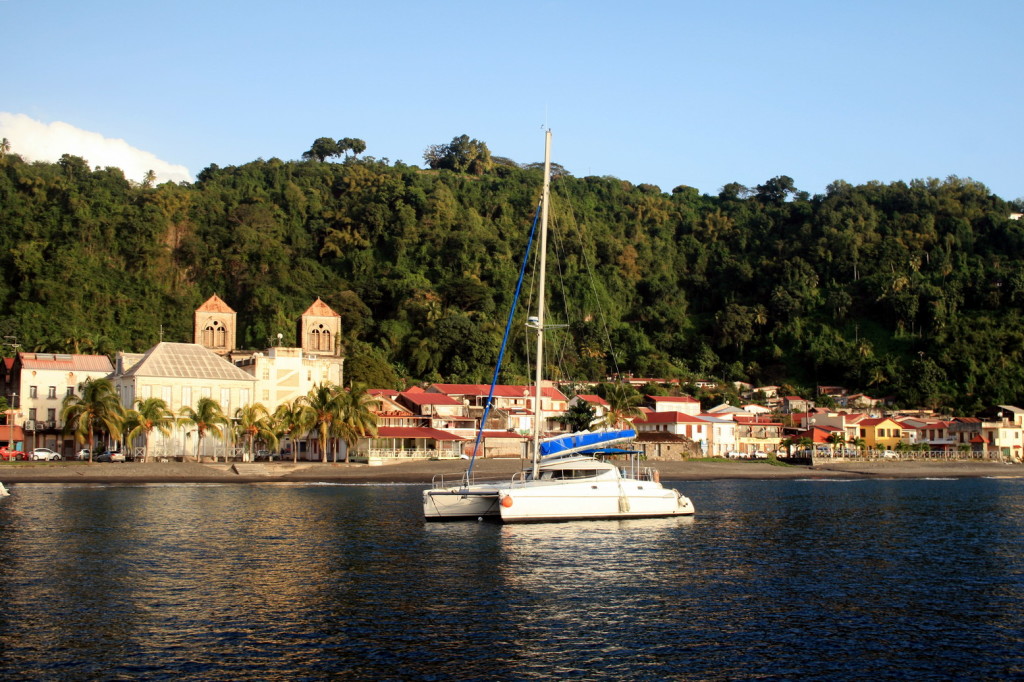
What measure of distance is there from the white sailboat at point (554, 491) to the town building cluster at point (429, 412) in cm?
2373

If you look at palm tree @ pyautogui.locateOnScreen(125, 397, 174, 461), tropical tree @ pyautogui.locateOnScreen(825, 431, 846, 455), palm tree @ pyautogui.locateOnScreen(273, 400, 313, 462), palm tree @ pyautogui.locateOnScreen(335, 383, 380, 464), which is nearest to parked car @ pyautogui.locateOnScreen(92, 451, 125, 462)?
palm tree @ pyautogui.locateOnScreen(125, 397, 174, 461)

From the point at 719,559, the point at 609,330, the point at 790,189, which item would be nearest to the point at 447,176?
the point at 609,330

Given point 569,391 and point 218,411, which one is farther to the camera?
point 569,391

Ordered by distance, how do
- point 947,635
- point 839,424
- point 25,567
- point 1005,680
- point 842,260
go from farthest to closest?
point 842,260 → point 839,424 → point 25,567 → point 947,635 → point 1005,680

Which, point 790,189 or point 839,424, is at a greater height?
Result: point 790,189

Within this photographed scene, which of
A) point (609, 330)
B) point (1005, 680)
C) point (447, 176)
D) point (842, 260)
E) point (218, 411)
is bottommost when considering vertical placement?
point (1005, 680)

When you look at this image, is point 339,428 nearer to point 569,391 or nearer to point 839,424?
point 569,391

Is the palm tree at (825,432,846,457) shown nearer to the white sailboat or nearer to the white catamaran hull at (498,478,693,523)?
the white catamaran hull at (498,478,693,523)

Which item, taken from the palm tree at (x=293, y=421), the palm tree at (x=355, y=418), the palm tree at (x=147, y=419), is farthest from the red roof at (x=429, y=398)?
the palm tree at (x=147, y=419)

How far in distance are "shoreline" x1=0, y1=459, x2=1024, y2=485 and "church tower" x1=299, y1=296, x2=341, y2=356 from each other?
23.9 meters

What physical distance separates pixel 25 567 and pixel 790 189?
566 feet

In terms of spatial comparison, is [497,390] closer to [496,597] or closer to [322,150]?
[496,597]

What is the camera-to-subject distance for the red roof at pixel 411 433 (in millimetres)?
80750

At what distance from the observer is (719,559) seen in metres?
33.2
